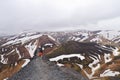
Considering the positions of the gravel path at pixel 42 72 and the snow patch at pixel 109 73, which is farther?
the snow patch at pixel 109 73

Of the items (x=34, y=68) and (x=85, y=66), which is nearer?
(x=34, y=68)

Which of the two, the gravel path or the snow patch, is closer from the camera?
the gravel path

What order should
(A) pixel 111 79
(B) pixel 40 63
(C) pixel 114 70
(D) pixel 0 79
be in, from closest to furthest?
(B) pixel 40 63 < (A) pixel 111 79 < (C) pixel 114 70 < (D) pixel 0 79

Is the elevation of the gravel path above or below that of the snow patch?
above

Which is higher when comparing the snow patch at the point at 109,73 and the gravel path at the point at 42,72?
the gravel path at the point at 42,72

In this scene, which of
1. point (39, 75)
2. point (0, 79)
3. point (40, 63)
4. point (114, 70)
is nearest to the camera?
point (39, 75)

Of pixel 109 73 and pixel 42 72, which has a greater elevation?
pixel 42 72

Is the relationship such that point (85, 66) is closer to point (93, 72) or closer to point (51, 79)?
point (93, 72)

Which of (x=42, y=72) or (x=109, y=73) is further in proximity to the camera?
(x=109, y=73)

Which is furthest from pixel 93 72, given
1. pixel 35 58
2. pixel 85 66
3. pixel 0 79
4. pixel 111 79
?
pixel 35 58

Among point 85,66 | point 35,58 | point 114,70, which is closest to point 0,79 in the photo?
point 85,66

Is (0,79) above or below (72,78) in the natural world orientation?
below
